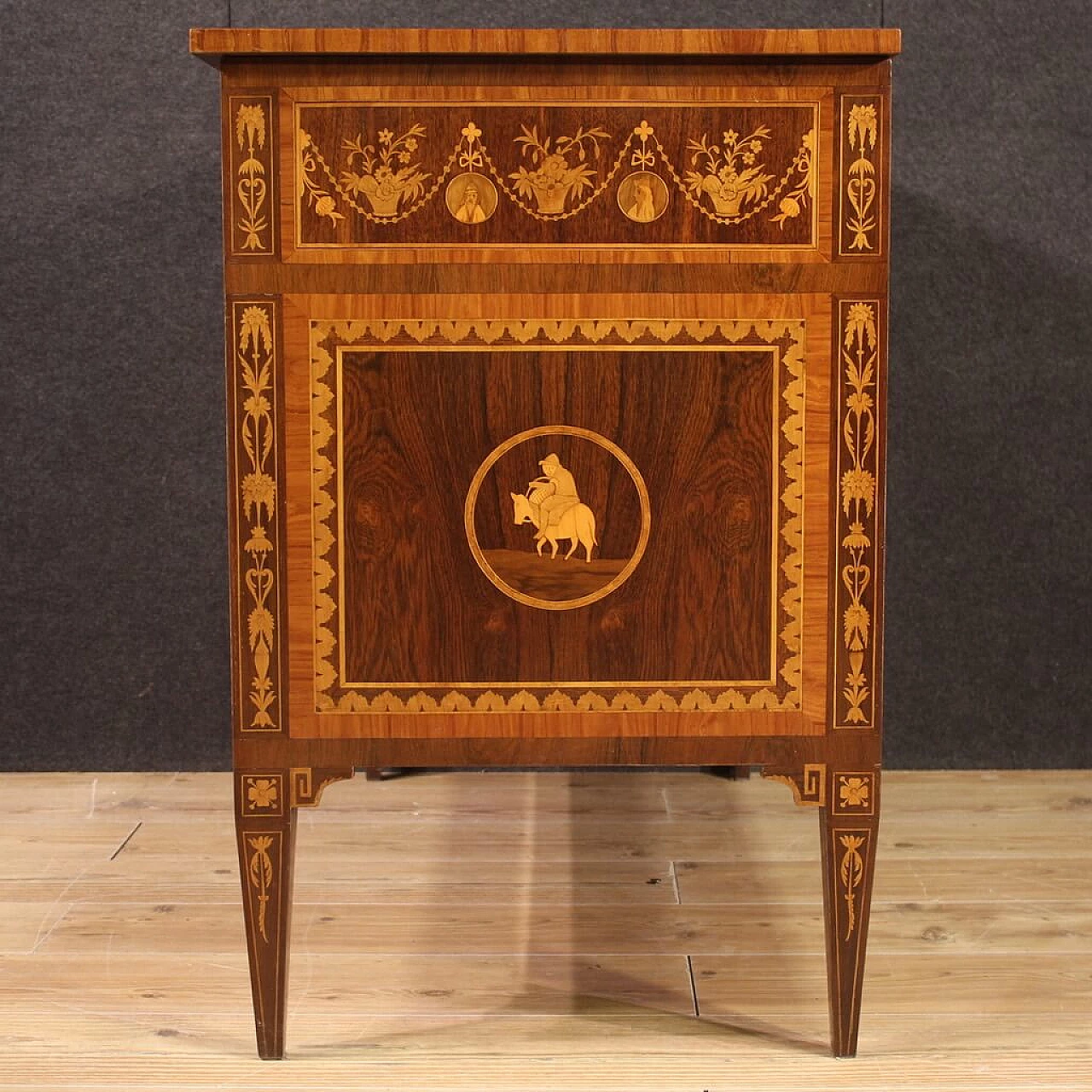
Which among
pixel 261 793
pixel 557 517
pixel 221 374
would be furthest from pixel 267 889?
pixel 221 374

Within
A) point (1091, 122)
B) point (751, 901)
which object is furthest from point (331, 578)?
point (1091, 122)

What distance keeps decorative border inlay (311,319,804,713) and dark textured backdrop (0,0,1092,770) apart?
0.94 m

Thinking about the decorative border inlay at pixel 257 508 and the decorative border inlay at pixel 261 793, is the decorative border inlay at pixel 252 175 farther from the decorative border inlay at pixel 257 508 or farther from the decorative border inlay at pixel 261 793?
the decorative border inlay at pixel 261 793

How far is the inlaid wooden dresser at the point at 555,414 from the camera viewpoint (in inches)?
50.7

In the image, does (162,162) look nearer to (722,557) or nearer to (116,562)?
(116,562)

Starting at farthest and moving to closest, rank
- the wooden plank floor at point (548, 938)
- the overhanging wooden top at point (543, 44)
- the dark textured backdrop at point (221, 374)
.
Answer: the dark textured backdrop at point (221, 374) < the wooden plank floor at point (548, 938) < the overhanging wooden top at point (543, 44)

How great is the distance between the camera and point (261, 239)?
1300 millimetres

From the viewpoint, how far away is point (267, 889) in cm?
139

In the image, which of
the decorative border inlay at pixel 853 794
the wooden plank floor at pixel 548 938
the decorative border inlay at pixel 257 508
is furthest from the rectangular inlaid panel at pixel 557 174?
the wooden plank floor at pixel 548 938

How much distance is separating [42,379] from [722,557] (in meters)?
1.34

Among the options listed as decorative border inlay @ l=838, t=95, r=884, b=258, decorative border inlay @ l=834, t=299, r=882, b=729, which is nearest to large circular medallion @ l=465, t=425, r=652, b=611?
decorative border inlay @ l=834, t=299, r=882, b=729

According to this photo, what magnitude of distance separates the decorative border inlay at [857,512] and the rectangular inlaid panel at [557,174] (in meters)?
0.11

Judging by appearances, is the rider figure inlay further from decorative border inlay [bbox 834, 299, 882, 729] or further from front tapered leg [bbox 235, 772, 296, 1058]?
front tapered leg [bbox 235, 772, 296, 1058]

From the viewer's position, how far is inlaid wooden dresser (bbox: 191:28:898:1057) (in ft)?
4.23
